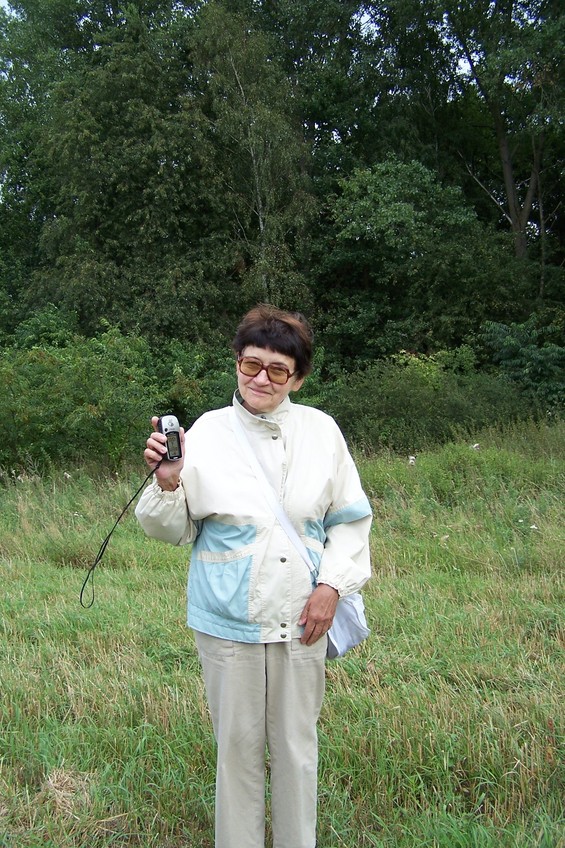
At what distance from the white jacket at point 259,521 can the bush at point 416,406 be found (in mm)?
9439

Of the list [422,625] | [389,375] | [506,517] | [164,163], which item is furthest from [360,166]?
[422,625]

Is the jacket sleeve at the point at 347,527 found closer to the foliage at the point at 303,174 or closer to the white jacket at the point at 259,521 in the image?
the white jacket at the point at 259,521

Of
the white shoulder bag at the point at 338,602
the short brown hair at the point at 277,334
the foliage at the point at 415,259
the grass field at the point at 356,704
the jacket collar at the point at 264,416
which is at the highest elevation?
the foliage at the point at 415,259

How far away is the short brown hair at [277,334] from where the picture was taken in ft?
8.05

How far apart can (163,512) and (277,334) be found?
67cm

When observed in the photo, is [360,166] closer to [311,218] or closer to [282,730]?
[311,218]

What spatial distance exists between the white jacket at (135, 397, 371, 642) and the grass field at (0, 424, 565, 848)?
952 millimetres

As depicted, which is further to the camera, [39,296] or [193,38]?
[39,296]

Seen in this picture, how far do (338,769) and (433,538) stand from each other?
10.1 ft

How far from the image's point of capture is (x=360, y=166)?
21.7 meters

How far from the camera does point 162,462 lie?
2.23m

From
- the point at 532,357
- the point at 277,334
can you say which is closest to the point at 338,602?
the point at 277,334

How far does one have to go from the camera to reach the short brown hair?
246 cm

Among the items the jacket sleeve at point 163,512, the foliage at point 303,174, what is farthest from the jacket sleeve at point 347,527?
the foliage at point 303,174
